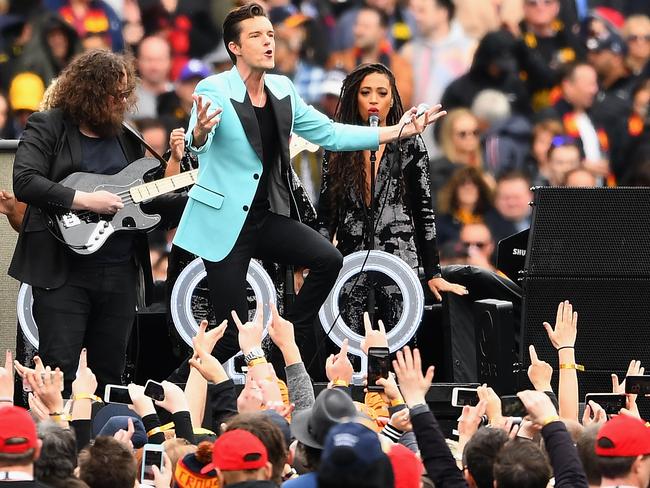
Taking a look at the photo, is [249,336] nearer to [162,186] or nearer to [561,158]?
[162,186]

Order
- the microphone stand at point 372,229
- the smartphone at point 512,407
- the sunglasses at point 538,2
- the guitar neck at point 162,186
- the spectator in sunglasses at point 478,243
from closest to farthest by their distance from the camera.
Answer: the smartphone at point 512,407, the guitar neck at point 162,186, the microphone stand at point 372,229, the spectator in sunglasses at point 478,243, the sunglasses at point 538,2

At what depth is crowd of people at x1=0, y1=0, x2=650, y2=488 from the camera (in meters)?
6.05

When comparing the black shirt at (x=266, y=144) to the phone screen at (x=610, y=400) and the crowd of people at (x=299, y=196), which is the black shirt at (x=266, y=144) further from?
the phone screen at (x=610, y=400)

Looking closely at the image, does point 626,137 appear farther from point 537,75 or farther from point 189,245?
point 189,245

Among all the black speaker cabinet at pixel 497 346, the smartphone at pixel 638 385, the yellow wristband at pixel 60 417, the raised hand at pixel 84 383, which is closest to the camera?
the yellow wristband at pixel 60 417

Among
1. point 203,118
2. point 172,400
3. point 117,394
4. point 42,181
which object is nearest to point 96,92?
point 42,181

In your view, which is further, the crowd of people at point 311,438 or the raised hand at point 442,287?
the raised hand at point 442,287

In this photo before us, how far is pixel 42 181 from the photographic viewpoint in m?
8.45

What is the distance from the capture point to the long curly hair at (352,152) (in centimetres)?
955

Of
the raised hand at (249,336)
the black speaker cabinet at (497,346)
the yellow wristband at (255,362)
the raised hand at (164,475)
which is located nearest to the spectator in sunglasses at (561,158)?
the black speaker cabinet at (497,346)

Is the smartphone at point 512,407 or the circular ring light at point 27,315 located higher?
the circular ring light at point 27,315

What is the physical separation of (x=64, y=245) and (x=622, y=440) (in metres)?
3.51

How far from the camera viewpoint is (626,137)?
588 inches

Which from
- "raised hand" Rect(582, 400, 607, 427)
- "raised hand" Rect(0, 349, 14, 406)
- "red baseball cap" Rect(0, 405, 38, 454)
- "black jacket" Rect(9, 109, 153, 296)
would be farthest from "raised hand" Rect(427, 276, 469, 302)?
"red baseball cap" Rect(0, 405, 38, 454)
